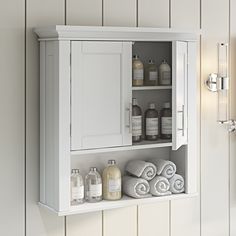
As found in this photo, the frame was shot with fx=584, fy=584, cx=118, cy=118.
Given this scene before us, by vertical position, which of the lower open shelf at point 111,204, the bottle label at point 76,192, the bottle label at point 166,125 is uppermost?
the bottle label at point 166,125

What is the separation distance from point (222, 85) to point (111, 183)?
0.65 meters

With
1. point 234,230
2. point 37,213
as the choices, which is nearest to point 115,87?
point 37,213

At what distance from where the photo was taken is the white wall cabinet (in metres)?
1.88

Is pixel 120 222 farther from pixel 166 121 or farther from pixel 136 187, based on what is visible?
pixel 166 121

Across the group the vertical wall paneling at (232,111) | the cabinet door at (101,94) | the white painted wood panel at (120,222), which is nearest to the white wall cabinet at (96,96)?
the cabinet door at (101,94)

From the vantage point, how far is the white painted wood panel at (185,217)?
2309 mm

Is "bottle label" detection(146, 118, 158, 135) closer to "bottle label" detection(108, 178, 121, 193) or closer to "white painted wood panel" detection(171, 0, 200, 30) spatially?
"bottle label" detection(108, 178, 121, 193)

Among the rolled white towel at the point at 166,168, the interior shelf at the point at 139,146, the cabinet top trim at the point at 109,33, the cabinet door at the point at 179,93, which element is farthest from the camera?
the rolled white towel at the point at 166,168

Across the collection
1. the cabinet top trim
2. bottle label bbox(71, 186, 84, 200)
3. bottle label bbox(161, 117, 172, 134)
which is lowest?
bottle label bbox(71, 186, 84, 200)

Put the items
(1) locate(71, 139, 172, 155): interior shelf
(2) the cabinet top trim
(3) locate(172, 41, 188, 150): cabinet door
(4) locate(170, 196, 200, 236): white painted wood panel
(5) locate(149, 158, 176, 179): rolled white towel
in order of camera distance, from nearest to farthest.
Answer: (2) the cabinet top trim < (1) locate(71, 139, 172, 155): interior shelf < (3) locate(172, 41, 188, 150): cabinet door < (5) locate(149, 158, 176, 179): rolled white towel < (4) locate(170, 196, 200, 236): white painted wood panel

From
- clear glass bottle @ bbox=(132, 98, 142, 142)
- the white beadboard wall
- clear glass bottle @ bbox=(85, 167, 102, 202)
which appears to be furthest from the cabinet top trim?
clear glass bottle @ bbox=(85, 167, 102, 202)

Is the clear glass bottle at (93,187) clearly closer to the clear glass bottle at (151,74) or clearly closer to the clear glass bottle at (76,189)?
the clear glass bottle at (76,189)

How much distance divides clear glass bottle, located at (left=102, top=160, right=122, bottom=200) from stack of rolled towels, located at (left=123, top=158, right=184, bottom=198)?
60mm

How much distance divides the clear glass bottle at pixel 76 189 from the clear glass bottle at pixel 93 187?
30 mm
